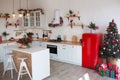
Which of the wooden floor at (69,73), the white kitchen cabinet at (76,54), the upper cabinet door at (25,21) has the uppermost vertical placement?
the upper cabinet door at (25,21)

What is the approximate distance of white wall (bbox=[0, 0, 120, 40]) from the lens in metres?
4.83

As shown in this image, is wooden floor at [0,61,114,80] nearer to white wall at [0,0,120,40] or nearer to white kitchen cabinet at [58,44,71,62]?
white kitchen cabinet at [58,44,71,62]

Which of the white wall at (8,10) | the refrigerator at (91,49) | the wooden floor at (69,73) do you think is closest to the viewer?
the wooden floor at (69,73)

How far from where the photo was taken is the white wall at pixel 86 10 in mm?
4797

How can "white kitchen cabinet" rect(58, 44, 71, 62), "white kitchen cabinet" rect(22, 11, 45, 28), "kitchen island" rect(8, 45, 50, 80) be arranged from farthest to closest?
"white kitchen cabinet" rect(22, 11, 45, 28), "white kitchen cabinet" rect(58, 44, 71, 62), "kitchen island" rect(8, 45, 50, 80)

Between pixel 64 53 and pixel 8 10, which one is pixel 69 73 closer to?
pixel 64 53

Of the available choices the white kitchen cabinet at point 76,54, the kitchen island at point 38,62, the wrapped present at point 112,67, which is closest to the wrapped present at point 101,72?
the wrapped present at point 112,67

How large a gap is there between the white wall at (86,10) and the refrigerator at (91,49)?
0.64 meters

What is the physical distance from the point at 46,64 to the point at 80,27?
2.45 m

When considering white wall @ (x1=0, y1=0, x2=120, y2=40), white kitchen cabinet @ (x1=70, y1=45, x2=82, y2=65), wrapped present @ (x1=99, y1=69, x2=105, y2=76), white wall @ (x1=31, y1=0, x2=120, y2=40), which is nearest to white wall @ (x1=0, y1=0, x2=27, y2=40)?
white wall @ (x1=0, y1=0, x2=120, y2=40)

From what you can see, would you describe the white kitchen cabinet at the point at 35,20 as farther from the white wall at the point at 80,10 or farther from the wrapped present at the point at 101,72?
the wrapped present at the point at 101,72

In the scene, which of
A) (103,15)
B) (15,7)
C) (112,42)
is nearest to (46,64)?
(112,42)

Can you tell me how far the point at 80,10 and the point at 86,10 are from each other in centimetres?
28

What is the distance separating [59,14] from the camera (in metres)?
6.16
